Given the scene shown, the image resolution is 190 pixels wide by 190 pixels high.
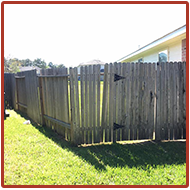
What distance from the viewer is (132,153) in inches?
147

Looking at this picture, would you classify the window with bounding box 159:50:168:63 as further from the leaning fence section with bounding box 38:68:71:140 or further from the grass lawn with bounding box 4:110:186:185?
the leaning fence section with bounding box 38:68:71:140

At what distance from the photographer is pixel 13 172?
301cm

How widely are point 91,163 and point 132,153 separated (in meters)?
1.02

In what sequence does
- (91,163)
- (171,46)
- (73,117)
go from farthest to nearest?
1. (171,46)
2. (73,117)
3. (91,163)

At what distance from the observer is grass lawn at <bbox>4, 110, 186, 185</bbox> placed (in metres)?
2.78

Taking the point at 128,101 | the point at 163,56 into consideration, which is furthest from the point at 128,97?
the point at 163,56

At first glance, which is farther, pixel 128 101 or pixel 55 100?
pixel 55 100

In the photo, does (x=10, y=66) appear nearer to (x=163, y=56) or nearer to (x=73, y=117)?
(x=163, y=56)

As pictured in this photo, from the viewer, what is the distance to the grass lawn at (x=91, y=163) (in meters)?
2.78

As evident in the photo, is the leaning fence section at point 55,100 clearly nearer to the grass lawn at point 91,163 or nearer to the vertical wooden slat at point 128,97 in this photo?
the grass lawn at point 91,163

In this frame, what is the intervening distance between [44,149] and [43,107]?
2.20 metres

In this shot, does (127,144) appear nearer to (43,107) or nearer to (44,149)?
(44,149)

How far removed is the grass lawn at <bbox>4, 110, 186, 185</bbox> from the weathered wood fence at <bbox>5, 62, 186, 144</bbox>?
33 cm

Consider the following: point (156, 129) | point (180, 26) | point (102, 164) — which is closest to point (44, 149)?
point (102, 164)
